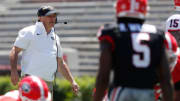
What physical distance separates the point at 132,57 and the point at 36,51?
109 inches

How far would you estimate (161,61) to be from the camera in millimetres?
4902

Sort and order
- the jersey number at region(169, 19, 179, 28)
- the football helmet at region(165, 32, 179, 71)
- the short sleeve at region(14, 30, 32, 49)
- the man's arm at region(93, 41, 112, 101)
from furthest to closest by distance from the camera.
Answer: the short sleeve at region(14, 30, 32, 49), the jersey number at region(169, 19, 179, 28), the football helmet at region(165, 32, 179, 71), the man's arm at region(93, 41, 112, 101)

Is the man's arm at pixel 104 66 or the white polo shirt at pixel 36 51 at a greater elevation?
the man's arm at pixel 104 66

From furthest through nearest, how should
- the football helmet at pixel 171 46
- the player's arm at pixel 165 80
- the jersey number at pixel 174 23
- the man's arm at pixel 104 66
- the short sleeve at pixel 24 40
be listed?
the short sleeve at pixel 24 40 < the jersey number at pixel 174 23 < the football helmet at pixel 171 46 < the player's arm at pixel 165 80 < the man's arm at pixel 104 66

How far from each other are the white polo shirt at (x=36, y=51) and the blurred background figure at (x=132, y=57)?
252 cm

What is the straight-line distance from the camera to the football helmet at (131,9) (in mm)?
4914

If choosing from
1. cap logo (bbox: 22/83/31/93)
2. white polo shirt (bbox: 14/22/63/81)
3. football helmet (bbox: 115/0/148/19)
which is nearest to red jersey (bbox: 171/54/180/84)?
football helmet (bbox: 115/0/148/19)

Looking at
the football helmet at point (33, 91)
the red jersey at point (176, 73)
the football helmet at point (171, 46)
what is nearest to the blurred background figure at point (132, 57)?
the football helmet at point (171, 46)

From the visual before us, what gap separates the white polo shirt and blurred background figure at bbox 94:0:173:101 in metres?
2.52

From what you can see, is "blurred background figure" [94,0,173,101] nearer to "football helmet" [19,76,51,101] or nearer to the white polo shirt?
"football helmet" [19,76,51,101]

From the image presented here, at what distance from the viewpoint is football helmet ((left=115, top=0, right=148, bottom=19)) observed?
491 cm

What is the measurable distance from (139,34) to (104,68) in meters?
0.41

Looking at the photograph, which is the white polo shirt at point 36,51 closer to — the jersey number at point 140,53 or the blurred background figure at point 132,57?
the blurred background figure at point 132,57

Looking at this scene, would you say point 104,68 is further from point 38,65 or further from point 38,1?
point 38,1
